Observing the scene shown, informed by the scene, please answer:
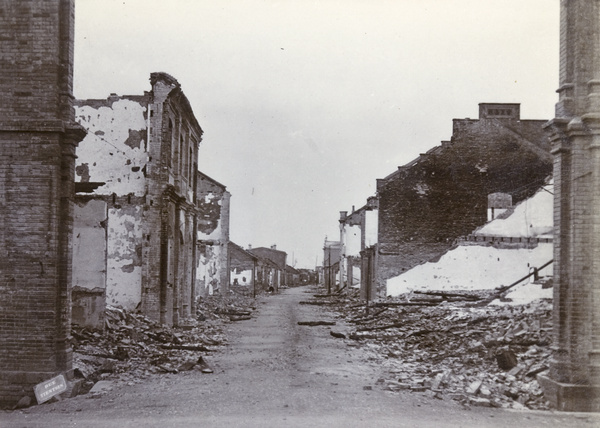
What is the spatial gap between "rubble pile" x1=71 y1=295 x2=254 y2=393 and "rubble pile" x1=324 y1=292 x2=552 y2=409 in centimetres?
402

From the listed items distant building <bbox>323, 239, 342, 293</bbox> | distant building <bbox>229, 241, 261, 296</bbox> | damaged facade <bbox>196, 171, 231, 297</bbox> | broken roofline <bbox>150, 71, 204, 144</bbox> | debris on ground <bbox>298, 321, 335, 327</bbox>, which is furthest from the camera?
distant building <bbox>323, 239, 342, 293</bbox>

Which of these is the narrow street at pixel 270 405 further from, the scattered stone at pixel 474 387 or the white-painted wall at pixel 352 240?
the white-painted wall at pixel 352 240

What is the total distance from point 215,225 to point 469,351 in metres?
27.2

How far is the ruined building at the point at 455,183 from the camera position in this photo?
30.8m

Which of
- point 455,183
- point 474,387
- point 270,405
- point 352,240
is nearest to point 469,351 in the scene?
point 474,387

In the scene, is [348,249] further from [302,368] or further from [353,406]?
[353,406]

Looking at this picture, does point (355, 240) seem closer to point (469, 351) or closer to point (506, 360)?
point (469, 351)

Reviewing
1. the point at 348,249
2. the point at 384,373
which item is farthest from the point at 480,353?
the point at 348,249

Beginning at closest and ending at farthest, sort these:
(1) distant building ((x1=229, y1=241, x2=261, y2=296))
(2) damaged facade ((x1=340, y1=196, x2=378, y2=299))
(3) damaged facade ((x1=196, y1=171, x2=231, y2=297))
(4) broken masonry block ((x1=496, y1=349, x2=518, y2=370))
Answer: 1. (4) broken masonry block ((x1=496, y1=349, x2=518, y2=370))
2. (3) damaged facade ((x1=196, y1=171, x2=231, y2=297))
3. (2) damaged facade ((x1=340, y1=196, x2=378, y2=299))
4. (1) distant building ((x1=229, y1=241, x2=261, y2=296))

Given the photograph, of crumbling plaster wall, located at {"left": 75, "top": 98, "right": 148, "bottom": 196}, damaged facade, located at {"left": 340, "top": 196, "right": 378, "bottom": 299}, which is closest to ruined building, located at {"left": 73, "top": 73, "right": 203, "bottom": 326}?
crumbling plaster wall, located at {"left": 75, "top": 98, "right": 148, "bottom": 196}

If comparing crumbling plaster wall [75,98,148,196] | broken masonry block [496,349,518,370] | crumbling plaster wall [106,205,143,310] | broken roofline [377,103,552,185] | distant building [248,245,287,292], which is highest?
broken roofline [377,103,552,185]

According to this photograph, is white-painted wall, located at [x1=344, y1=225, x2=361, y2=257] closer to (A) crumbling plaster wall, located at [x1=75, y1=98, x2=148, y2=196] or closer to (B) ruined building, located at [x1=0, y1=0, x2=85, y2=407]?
(A) crumbling plaster wall, located at [x1=75, y1=98, x2=148, y2=196]

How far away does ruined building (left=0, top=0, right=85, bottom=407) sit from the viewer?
9.55 m

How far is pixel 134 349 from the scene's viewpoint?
1390 cm
